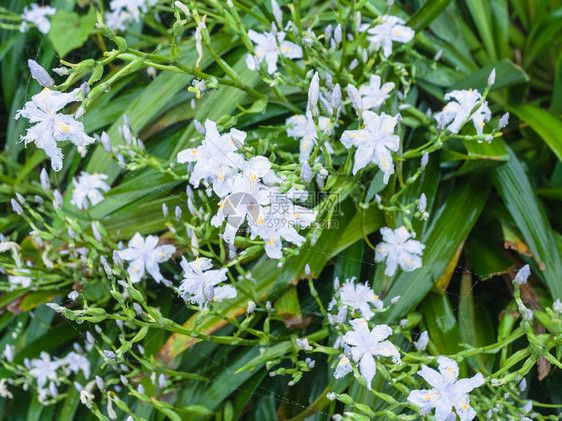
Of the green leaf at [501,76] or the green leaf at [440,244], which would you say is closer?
the green leaf at [440,244]

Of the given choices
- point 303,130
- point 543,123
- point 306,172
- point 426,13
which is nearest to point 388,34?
point 426,13

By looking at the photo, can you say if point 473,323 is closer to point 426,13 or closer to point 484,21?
point 426,13

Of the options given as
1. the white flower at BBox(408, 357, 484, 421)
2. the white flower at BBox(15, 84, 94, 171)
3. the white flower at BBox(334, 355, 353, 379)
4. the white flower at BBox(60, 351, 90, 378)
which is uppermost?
the white flower at BBox(15, 84, 94, 171)

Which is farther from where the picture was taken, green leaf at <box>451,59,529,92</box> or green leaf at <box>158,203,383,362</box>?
green leaf at <box>451,59,529,92</box>

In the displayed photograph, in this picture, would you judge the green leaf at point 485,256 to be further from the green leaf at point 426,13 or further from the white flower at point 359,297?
the green leaf at point 426,13

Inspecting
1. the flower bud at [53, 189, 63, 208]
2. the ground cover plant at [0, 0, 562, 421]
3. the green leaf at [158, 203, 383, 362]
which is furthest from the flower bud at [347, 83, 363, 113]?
the flower bud at [53, 189, 63, 208]

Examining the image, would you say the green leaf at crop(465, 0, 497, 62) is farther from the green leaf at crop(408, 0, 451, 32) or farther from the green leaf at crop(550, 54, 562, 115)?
the green leaf at crop(408, 0, 451, 32)

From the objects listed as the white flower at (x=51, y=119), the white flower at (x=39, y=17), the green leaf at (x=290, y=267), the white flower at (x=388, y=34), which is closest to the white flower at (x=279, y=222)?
the green leaf at (x=290, y=267)
